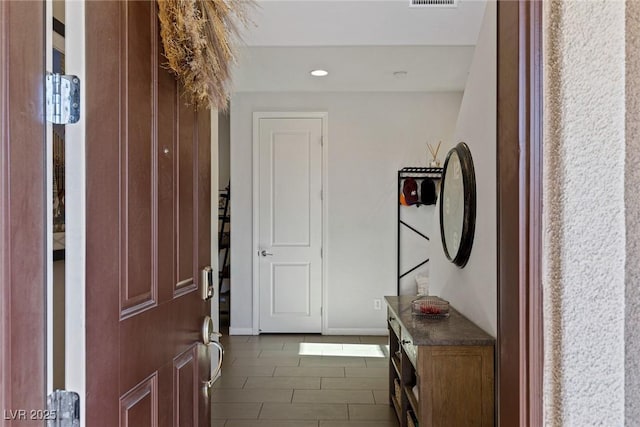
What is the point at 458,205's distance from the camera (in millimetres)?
2391

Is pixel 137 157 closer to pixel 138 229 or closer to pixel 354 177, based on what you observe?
pixel 138 229

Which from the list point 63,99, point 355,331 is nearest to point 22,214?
point 63,99

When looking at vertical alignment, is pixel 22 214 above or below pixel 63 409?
above

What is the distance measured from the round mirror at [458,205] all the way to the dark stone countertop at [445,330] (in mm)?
301

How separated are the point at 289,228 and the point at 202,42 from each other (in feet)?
13.3

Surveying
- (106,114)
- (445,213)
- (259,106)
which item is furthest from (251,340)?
(106,114)

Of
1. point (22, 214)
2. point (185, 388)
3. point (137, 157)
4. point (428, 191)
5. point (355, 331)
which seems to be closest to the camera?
point (22, 214)

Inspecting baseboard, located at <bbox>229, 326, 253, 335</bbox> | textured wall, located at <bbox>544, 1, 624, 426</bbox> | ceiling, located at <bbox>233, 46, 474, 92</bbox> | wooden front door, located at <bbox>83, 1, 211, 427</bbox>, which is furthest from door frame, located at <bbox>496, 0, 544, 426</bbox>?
baseboard, located at <bbox>229, 326, 253, 335</bbox>

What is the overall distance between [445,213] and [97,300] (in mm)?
2159

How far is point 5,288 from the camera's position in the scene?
0.69m

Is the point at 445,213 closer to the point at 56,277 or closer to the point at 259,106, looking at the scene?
the point at 56,277

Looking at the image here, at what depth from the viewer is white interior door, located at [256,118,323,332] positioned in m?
5.16

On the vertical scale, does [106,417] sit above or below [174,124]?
below

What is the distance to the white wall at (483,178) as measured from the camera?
74.5 inches
